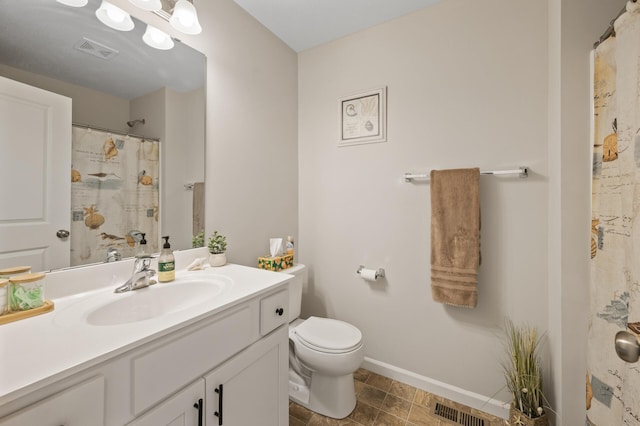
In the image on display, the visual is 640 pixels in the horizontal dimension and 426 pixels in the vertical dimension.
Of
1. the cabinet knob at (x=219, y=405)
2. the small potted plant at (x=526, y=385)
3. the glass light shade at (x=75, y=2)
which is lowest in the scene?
the small potted plant at (x=526, y=385)

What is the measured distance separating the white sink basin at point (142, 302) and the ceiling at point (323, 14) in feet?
5.66

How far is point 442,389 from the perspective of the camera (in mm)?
1605

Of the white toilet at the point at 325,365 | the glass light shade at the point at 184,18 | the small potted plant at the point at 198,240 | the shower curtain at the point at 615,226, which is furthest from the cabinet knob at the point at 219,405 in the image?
the glass light shade at the point at 184,18

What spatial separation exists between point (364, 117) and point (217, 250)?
135 cm

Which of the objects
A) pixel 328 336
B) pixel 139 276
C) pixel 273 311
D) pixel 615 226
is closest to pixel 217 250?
pixel 139 276

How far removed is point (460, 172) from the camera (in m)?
1.49

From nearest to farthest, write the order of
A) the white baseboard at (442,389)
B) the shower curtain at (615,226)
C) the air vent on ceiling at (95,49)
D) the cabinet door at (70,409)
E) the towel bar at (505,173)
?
1. the cabinet door at (70,409)
2. the shower curtain at (615,226)
3. the air vent on ceiling at (95,49)
4. the towel bar at (505,173)
5. the white baseboard at (442,389)

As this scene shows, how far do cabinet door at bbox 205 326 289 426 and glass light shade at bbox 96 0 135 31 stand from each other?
1.46m

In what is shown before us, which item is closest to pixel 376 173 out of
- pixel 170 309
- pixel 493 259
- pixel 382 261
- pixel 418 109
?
pixel 418 109

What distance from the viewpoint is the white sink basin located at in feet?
2.72

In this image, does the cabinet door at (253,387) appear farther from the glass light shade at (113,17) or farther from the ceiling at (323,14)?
the ceiling at (323,14)

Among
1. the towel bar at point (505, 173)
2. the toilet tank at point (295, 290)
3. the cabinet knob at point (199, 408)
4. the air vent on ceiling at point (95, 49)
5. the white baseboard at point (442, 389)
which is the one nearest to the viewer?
the cabinet knob at point (199, 408)

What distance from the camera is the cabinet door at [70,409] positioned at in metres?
0.49

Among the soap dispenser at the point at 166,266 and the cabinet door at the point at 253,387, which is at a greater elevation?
the soap dispenser at the point at 166,266
